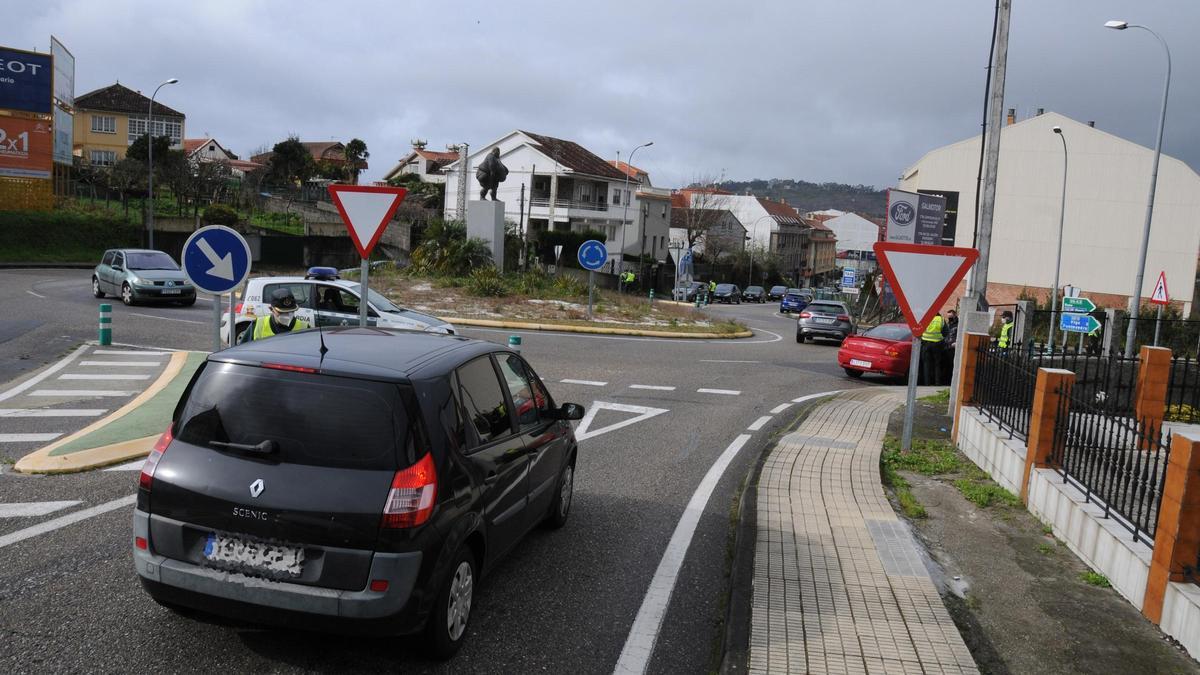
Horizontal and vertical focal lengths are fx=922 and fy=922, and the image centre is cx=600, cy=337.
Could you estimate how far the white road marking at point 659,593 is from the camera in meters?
4.80

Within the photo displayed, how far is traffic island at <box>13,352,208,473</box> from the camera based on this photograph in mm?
8078

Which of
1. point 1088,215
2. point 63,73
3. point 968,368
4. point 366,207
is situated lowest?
point 968,368

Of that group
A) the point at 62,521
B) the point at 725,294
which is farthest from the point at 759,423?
the point at 725,294

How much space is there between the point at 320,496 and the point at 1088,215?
192 feet

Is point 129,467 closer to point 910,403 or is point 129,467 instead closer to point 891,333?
point 910,403

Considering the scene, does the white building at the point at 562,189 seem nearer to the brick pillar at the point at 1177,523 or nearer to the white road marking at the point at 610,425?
the white road marking at the point at 610,425

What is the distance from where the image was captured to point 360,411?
4.48 metres

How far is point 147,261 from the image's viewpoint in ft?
86.1

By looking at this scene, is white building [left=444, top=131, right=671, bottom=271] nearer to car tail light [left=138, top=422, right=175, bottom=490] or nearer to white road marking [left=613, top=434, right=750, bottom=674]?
white road marking [left=613, top=434, right=750, bottom=674]

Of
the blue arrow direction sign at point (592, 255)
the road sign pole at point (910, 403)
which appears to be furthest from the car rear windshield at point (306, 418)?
the blue arrow direction sign at point (592, 255)

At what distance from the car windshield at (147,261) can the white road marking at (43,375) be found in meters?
9.63

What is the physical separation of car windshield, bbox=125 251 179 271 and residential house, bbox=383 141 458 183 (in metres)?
59.3

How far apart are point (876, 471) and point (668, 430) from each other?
9.84 ft

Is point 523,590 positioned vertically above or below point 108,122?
below
